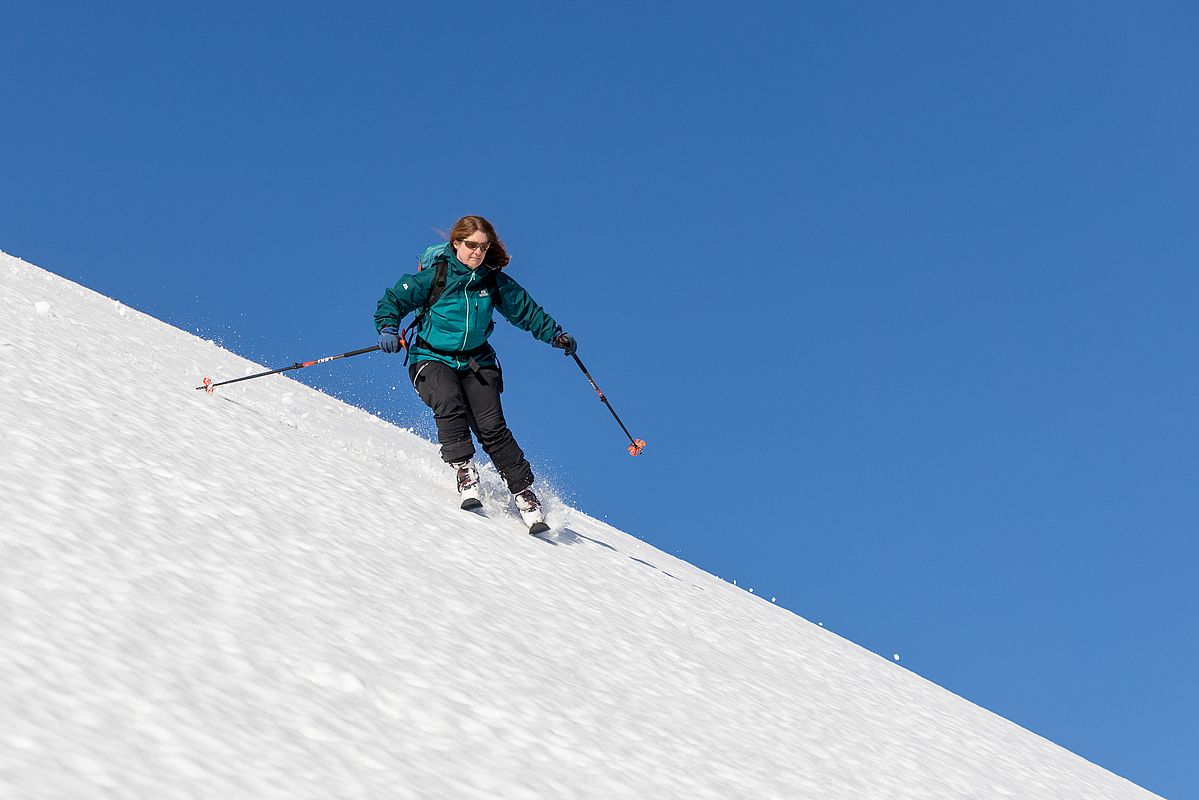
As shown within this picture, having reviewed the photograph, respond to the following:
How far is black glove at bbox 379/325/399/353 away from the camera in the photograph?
779cm

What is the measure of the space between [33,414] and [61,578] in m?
2.53

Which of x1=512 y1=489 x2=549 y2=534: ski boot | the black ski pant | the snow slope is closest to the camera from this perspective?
the snow slope

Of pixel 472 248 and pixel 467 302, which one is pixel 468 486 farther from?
pixel 472 248

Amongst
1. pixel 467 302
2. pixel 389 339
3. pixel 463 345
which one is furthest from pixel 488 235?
pixel 389 339

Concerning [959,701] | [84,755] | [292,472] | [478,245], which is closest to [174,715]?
[84,755]

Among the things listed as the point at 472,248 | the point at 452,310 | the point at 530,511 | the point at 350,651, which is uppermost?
the point at 472,248

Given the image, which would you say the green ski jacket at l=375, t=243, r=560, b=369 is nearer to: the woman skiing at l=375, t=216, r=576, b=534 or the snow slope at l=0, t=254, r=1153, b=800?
the woman skiing at l=375, t=216, r=576, b=534

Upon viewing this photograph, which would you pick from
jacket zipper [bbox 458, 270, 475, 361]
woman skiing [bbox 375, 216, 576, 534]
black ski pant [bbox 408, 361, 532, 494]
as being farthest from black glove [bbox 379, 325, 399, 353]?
jacket zipper [bbox 458, 270, 475, 361]

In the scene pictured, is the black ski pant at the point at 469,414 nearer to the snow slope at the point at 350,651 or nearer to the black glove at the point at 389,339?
the black glove at the point at 389,339

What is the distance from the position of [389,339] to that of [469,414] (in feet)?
2.70

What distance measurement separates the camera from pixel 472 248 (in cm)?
773

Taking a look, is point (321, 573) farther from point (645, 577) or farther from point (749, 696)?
point (645, 577)

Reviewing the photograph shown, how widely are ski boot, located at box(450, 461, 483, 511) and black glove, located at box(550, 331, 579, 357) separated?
3.83 ft

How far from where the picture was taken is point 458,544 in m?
6.75
